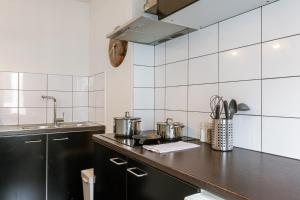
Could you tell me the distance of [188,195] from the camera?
73cm

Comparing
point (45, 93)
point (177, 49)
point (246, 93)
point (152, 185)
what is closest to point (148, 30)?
point (177, 49)

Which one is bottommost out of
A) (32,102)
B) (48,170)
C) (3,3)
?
(48,170)

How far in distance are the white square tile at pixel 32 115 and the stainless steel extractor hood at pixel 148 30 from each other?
4.15 feet

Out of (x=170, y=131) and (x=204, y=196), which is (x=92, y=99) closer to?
(x=170, y=131)

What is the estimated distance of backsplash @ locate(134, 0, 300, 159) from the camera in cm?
95

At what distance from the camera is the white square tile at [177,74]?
152cm

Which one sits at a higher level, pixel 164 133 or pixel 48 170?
pixel 164 133

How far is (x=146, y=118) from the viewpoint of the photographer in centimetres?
179

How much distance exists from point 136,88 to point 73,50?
1.17 m

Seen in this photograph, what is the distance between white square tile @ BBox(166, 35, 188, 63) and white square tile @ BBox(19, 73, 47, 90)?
1.39 metres

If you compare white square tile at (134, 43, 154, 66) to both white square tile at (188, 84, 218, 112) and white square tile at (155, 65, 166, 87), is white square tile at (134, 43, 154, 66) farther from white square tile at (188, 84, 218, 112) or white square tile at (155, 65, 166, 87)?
white square tile at (188, 84, 218, 112)

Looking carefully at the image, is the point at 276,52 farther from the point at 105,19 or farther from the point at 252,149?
the point at 105,19

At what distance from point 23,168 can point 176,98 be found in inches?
52.3

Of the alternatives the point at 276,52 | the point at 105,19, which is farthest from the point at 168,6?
the point at 105,19
